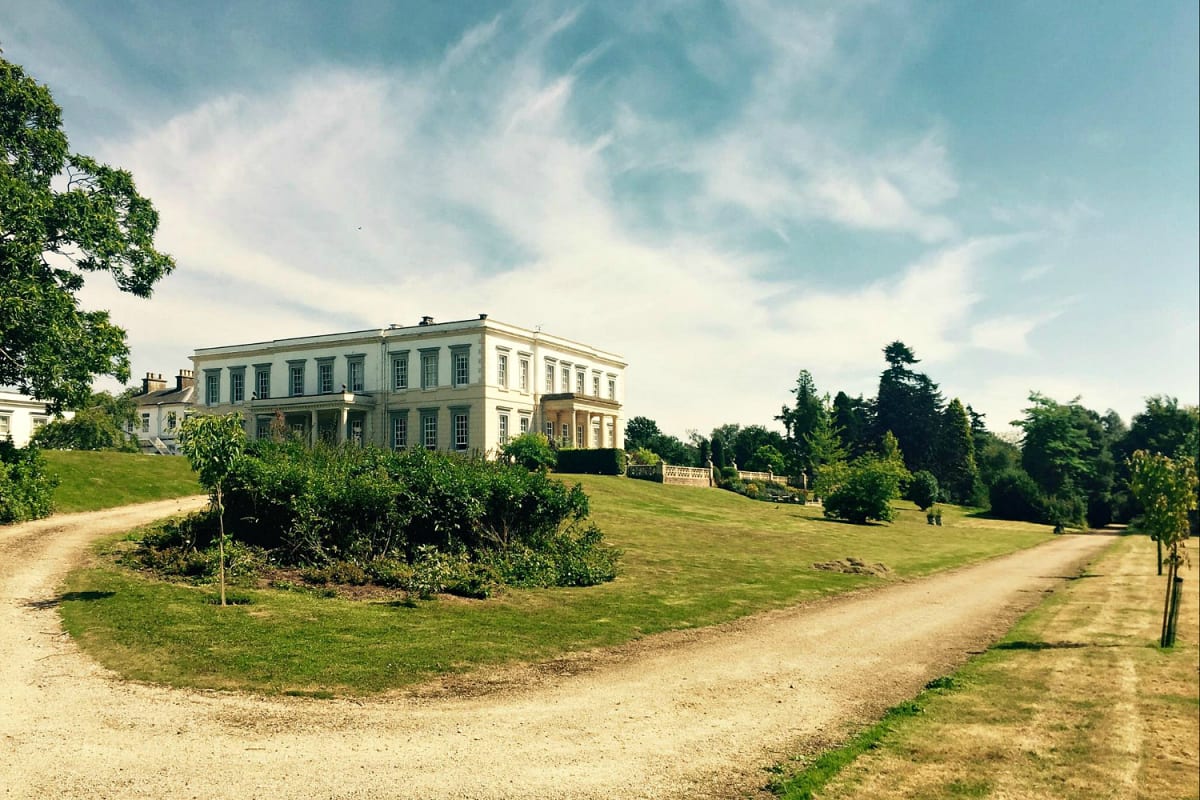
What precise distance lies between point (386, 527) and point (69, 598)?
622cm

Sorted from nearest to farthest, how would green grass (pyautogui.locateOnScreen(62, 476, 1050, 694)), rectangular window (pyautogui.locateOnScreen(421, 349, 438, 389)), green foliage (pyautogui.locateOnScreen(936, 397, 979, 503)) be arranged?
green grass (pyautogui.locateOnScreen(62, 476, 1050, 694)) → rectangular window (pyautogui.locateOnScreen(421, 349, 438, 389)) → green foliage (pyautogui.locateOnScreen(936, 397, 979, 503))

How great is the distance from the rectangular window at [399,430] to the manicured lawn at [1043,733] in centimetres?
5084

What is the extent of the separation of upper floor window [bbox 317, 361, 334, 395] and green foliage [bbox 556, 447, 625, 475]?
21.0 m

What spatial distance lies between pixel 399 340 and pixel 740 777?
56427 mm

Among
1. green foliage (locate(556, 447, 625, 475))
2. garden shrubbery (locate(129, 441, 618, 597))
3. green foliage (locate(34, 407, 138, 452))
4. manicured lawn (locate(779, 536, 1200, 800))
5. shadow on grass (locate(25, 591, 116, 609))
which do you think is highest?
green foliage (locate(34, 407, 138, 452))

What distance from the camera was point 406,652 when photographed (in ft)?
38.9

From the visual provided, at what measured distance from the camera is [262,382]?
6494 cm

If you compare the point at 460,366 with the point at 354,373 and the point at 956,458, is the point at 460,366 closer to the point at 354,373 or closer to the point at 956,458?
the point at 354,373

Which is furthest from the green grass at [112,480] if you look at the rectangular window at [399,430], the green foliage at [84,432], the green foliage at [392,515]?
the rectangular window at [399,430]

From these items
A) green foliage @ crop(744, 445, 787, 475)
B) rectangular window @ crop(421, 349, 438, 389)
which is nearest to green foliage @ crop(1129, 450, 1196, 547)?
rectangular window @ crop(421, 349, 438, 389)

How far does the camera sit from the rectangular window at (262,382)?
6462 cm

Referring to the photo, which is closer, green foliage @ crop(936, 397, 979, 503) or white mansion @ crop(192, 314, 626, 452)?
white mansion @ crop(192, 314, 626, 452)

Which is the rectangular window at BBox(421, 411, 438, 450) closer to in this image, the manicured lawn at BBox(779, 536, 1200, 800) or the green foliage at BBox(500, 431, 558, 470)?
the green foliage at BBox(500, 431, 558, 470)

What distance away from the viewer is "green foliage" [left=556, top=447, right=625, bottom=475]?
2062 inches
